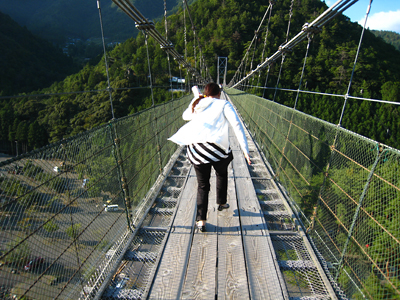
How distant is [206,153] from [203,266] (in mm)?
700

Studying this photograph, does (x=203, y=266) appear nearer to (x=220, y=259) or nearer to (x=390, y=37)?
(x=220, y=259)

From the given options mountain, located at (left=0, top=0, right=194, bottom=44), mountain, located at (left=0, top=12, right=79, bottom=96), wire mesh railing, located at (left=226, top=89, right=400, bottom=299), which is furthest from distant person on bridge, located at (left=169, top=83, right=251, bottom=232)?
mountain, located at (left=0, top=0, right=194, bottom=44)

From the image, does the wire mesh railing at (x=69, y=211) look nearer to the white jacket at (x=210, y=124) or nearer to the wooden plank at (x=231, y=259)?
the white jacket at (x=210, y=124)

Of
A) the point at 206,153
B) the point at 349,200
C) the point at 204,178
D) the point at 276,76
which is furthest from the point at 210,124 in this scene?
the point at 276,76

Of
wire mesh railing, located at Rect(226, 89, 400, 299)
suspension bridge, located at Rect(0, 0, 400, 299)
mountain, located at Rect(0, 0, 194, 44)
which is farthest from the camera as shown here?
mountain, located at Rect(0, 0, 194, 44)

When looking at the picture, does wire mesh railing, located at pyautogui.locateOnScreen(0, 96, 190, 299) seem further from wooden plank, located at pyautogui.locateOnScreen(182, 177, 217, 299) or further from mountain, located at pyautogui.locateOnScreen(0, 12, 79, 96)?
mountain, located at pyautogui.locateOnScreen(0, 12, 79, 96)

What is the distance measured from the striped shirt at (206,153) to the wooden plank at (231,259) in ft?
1.81

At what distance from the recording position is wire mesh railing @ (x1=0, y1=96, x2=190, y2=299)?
84 centimetres

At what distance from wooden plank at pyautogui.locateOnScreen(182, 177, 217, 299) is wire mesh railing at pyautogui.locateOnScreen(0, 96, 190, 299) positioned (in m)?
0.47

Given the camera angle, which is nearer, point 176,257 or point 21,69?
point 176,257

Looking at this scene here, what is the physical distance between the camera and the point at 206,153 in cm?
165

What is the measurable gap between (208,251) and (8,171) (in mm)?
1199

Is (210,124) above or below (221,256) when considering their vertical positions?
above

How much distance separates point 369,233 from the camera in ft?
4.63
